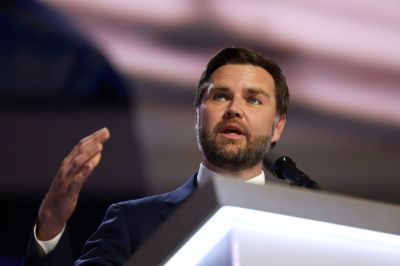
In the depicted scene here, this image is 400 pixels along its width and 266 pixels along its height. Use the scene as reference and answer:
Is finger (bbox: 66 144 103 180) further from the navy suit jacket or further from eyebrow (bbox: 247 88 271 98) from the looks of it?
eyebrow (bbox: 247 88 271 98)

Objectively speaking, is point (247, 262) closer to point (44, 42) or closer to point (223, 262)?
point (223, 262)

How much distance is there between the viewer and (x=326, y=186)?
1.83m

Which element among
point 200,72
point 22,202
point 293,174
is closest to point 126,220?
point 293,174

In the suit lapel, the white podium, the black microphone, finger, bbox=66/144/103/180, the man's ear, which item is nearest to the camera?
the white podium

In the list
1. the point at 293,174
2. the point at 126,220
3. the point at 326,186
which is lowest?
the point at 326,186

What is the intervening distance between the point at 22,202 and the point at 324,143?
2.29 ft

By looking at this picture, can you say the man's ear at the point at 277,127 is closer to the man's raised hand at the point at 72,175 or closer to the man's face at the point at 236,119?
the man's face at the point at 236,119

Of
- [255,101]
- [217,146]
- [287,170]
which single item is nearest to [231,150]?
[217,146]

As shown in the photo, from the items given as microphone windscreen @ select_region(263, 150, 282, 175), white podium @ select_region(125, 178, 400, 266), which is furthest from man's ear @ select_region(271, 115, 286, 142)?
white podium @ select_region(125, 178, 400, 266)

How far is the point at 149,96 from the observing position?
183 centimetres

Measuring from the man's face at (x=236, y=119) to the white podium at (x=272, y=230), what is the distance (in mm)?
790

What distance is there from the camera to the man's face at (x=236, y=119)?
1.41m

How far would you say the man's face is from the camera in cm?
141

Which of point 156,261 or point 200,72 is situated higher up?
point 156,261
